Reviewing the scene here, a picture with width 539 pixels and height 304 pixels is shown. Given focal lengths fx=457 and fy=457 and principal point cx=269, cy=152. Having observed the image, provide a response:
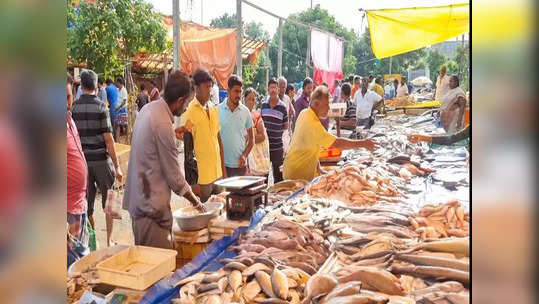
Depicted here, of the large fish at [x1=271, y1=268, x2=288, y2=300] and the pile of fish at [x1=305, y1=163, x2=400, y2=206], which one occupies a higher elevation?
the pile of fish at [x1=305, y1=163, x2=400, y2=206]

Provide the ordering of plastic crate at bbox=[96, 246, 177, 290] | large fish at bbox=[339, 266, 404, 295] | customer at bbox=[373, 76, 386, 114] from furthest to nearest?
customer at bbox=[373, 76, 386, 114]
plastic crate at bbox=[96, 246, 177, 290]
large fish at bbox=[339, 266, 404, 295]

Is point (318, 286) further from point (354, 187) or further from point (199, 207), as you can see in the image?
point (354, 187)

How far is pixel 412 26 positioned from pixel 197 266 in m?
6.37

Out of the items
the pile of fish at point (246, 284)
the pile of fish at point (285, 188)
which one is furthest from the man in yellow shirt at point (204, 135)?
the pile of fish at point (246, 284)

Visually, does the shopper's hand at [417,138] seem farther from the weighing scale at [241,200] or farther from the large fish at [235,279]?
the large fish at [235,279]

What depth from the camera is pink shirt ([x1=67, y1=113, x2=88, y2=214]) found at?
3957mm

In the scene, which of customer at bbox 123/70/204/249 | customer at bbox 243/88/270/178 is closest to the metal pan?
customer at bbox 123/70/204/249

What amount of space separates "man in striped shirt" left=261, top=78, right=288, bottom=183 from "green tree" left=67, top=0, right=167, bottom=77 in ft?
8.48

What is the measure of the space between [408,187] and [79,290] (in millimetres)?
3690

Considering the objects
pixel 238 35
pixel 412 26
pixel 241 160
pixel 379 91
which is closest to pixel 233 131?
pixel 241 160

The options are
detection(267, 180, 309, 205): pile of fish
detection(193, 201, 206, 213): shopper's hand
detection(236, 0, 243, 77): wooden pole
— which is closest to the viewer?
detection(193, 201, 206, 213): shopper's hand

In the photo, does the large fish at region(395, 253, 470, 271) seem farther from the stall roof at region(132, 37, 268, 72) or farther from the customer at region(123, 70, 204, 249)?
the stall roof at region(132, 37, 268, 72)

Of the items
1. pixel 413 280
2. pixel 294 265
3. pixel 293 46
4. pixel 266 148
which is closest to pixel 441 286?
pixel 413 280
